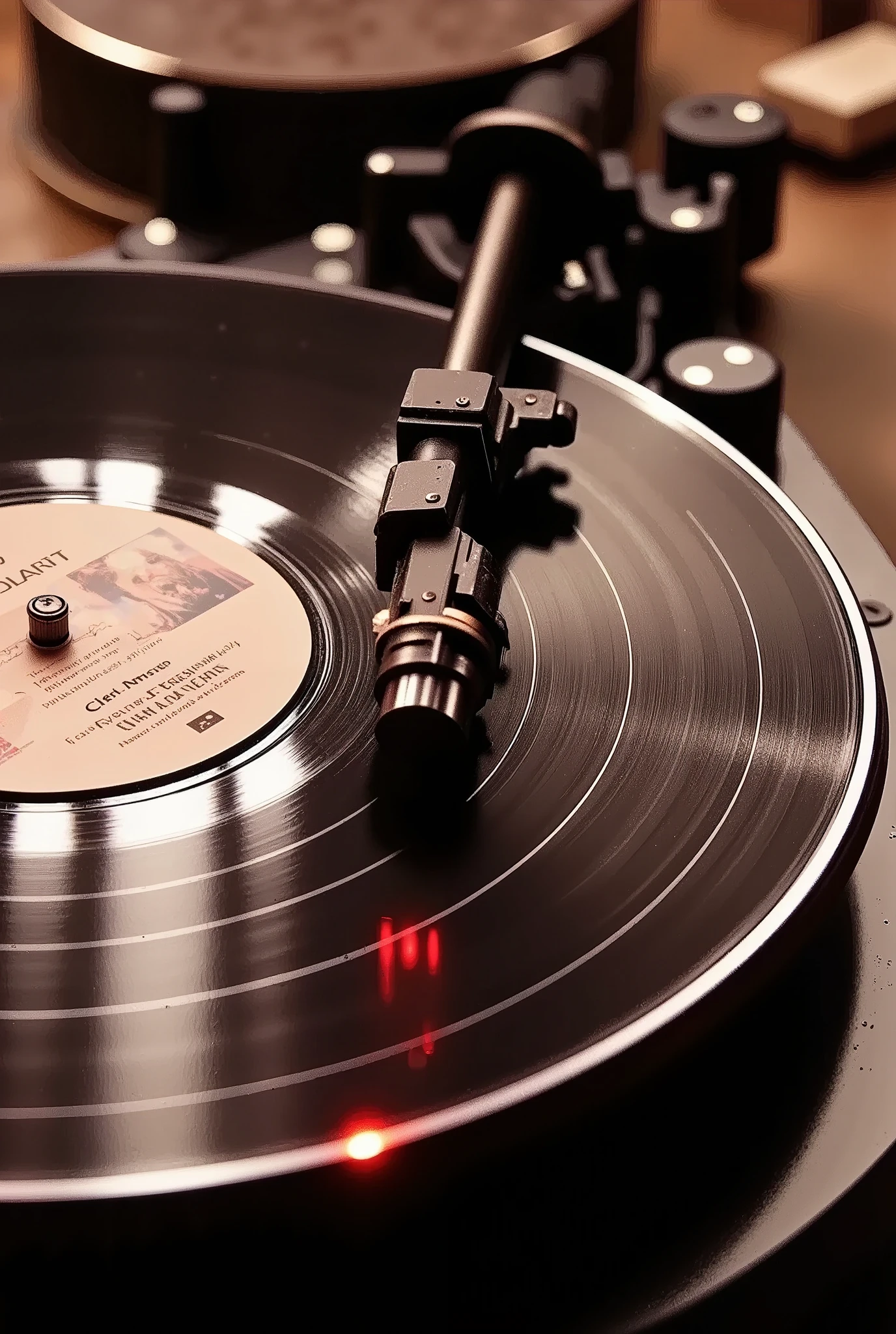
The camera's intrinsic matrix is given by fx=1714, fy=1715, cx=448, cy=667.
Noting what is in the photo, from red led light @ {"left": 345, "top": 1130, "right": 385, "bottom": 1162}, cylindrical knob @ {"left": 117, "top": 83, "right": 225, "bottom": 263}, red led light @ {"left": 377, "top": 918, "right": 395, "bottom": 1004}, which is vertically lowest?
red led light @ {"left": 345, "top": 1130, "right": 385, "bottom": 1162}

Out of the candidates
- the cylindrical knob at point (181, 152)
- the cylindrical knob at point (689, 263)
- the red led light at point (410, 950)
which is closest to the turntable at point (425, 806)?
the red led light at point (410, 950)

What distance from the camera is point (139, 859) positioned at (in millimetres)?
822

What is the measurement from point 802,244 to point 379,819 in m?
0.92

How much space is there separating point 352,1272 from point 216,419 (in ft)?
1.87

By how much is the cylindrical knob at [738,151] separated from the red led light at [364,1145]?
0.92 metres

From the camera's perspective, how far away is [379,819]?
833 mm

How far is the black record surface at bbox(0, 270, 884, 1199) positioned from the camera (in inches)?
27.7

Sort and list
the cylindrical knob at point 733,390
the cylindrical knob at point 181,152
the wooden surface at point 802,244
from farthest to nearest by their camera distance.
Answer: the cylindrical knob at point 181,152 < the wooden surface at point 802,244 < the cylindrical knob at point 733,390

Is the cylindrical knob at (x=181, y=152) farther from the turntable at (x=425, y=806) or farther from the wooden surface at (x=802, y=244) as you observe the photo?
the turntable at (x=425, y=806)

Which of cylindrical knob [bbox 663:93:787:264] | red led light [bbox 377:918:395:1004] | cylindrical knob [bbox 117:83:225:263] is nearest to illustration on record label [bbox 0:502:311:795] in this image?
red led light [bbox 377:918:395:1004]

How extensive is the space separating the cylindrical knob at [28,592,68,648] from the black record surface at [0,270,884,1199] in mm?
122

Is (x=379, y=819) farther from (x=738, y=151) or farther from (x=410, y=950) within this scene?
(x=738, y=151)

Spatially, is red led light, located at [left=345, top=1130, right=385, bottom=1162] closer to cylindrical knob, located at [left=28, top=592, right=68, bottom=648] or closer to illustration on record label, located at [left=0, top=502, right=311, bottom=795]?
illustration on record label, located at [left=0, top=502, right=311, bottom=795]

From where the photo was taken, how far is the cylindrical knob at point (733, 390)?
1.18 metres
